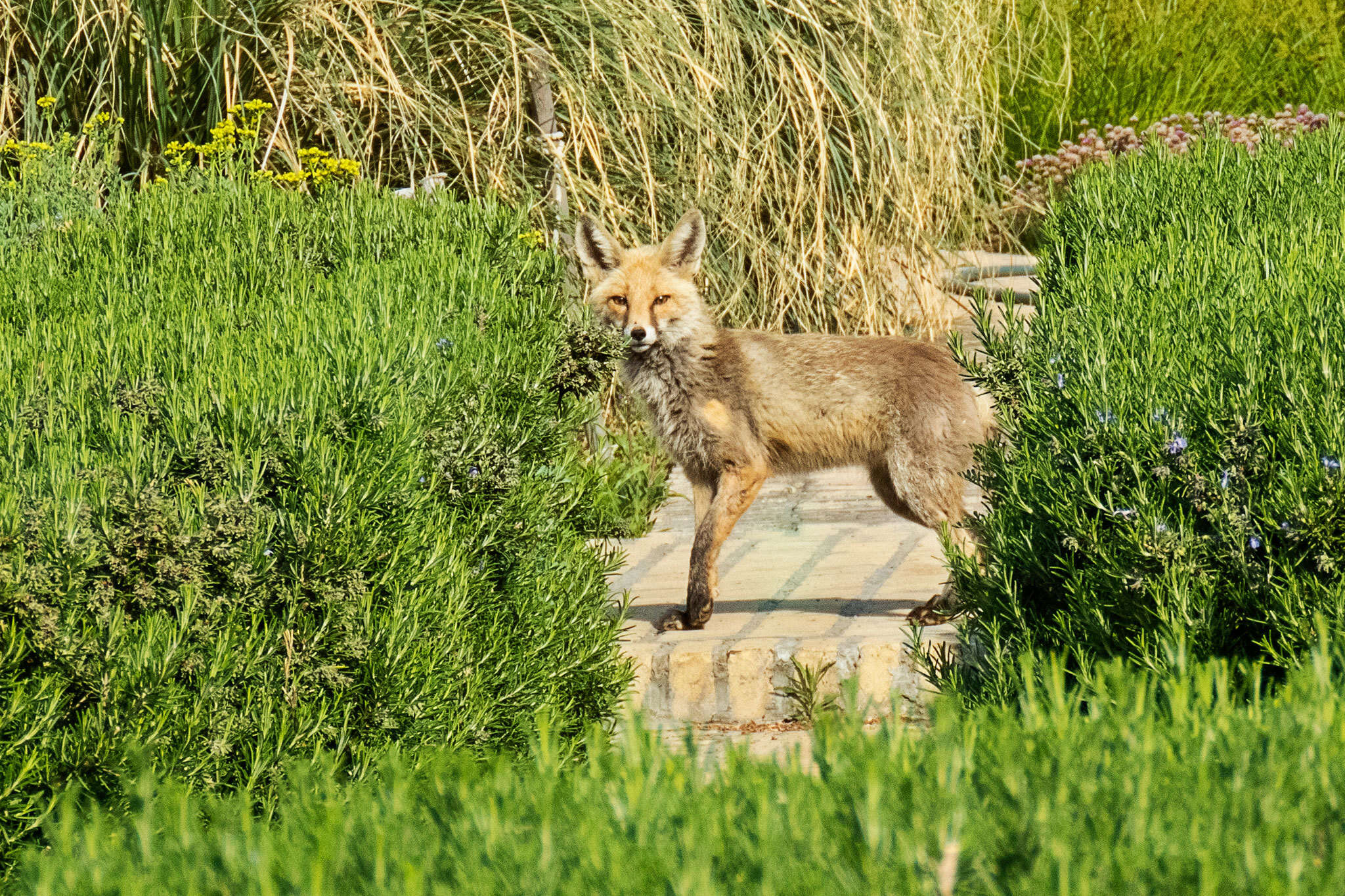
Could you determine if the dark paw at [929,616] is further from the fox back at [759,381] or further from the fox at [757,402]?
the fox back at [759,381]

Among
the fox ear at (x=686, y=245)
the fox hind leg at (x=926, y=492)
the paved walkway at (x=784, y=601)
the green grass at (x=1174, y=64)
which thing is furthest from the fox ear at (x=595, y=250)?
the green grass at (x=1174, y=64)

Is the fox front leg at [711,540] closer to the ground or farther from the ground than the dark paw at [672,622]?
farther from the ground

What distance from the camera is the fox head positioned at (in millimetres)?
6672

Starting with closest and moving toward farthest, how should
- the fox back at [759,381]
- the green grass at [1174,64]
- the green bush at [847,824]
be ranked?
the green bush at [847,824] → the fox back at [759,381] → the green grass at [1174,64]

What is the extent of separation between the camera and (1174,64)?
14.7 meters

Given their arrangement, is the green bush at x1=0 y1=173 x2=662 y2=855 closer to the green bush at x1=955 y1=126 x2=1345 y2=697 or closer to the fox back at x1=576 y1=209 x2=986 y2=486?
the green bush at x1=955 y1=126 x2=1345 y2=697

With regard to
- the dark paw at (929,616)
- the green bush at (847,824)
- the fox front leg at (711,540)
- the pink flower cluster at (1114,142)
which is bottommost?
the dark paw at (929,616)

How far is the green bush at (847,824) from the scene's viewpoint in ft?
4.90

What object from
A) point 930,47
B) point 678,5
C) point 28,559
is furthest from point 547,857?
point 930,47

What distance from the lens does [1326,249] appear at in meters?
4.45

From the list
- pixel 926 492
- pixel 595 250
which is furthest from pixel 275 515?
pixel 595 250

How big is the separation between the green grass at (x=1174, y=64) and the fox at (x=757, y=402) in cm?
807

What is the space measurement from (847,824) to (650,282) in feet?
17.4

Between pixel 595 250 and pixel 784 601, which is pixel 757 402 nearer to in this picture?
pixel 784 601
